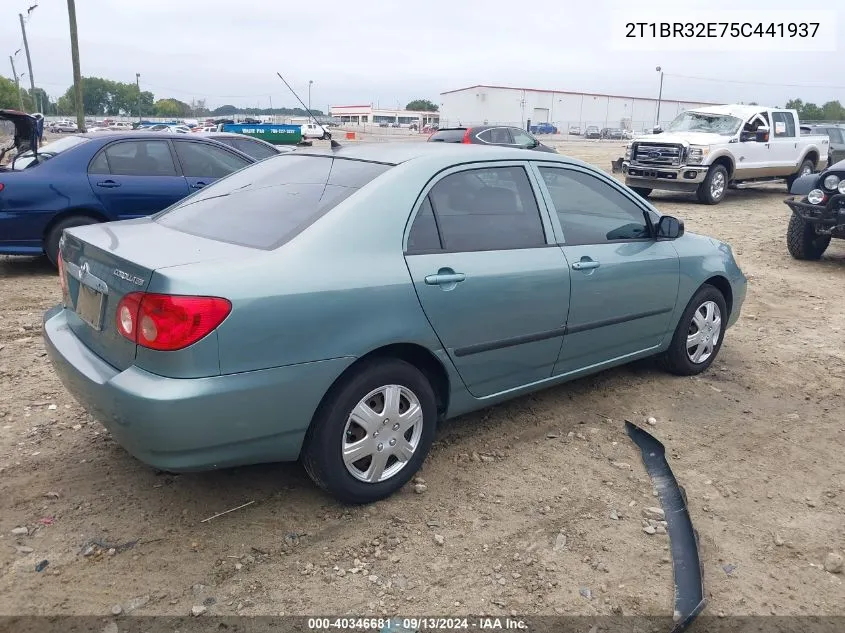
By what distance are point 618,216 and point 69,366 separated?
122 inches

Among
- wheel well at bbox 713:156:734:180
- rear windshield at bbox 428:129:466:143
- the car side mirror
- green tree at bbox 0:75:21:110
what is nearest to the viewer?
the car side mirror

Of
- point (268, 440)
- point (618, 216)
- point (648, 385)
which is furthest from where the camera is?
point (648, 385)

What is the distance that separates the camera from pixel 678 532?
3.12m

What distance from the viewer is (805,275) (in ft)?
27.9

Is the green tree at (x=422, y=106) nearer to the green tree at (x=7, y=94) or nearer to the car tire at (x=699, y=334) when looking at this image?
the green tree at (x=7, y=94)

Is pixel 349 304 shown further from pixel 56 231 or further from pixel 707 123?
pixel 707 123

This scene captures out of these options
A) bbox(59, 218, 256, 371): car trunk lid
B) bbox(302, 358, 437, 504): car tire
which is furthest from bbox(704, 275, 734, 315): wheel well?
bbox(59, 218, 256, 371): car trunk lid

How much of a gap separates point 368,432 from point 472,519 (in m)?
0.61

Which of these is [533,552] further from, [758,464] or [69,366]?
[69,366]

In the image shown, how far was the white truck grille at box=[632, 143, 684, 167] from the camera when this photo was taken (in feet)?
46.3

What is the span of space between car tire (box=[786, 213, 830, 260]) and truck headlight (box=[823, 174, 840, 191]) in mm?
571

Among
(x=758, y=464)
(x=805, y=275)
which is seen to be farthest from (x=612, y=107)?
(x=758, y=464)

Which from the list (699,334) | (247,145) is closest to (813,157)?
(247,145)

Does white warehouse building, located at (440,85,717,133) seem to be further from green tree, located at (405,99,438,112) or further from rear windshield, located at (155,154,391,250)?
rear windshield, located at (155,154,391,250)
